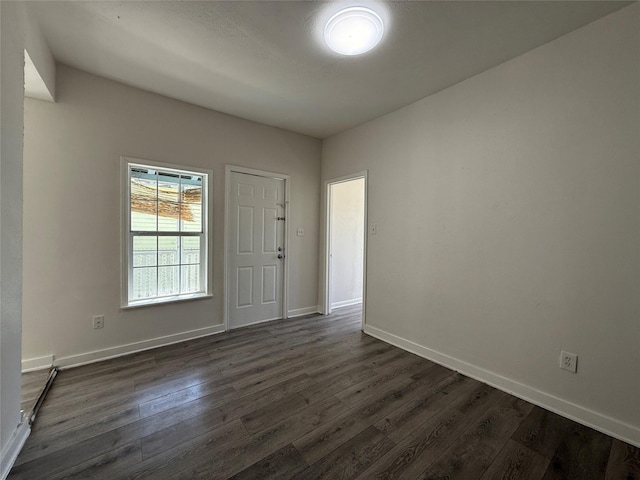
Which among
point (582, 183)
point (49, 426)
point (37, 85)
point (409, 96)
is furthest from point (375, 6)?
point (49, 426)

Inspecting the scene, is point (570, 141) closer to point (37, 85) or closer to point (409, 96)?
point (409, 96)

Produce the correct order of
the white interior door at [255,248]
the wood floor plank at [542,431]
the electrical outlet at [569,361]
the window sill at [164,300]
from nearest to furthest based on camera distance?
the wood floor plank at [542,431] < the electrical outlet at [569,361] < the window sill at [164,300] < the white interior door at [255,248]

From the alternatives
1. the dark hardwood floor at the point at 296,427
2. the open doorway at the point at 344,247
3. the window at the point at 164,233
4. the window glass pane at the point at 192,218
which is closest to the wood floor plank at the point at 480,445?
the dark hardwood floor at the point at 296,427

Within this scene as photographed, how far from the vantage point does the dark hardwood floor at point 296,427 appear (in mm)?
1430

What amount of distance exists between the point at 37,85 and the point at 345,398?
3394 millimetres

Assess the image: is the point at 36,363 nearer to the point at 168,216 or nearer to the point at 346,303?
the point at 168,216

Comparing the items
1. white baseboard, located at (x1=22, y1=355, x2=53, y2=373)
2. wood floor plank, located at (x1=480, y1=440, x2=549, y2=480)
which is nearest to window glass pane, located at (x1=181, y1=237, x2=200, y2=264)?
white baseboard, located at (x1=22, y1=355, x2=53, y2=373)

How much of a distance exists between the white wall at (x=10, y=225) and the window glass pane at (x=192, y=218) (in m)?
1.52

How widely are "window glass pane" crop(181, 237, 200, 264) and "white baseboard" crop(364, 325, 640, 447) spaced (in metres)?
2.61

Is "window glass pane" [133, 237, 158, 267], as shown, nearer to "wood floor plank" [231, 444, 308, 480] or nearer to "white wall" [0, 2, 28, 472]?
"white wall" [0, 2, 28, 472]

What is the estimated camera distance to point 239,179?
3418 millimetres

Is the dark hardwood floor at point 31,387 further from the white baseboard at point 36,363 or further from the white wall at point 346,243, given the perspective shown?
the white wall at point 346,243

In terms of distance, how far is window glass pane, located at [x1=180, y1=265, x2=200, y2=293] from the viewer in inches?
122

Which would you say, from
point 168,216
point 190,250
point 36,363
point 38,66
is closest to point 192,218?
point 168,216
